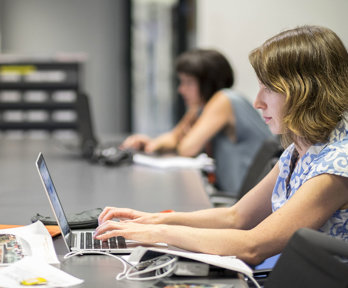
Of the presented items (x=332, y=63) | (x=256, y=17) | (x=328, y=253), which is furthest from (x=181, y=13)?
(x=328, y=253)

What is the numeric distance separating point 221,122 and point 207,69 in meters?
0.37

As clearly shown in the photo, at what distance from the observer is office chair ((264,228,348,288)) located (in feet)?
3.32

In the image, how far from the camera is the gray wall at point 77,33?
7625mm

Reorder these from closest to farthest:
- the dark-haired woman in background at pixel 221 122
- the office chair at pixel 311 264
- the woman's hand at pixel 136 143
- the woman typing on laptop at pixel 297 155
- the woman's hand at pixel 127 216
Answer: the office chair at pixel 311 264
the woman typing on laptop at pixel 297 155
the woman's hand at pixel 127 216
the dark-haired woman in background at pixel 221 122
the woman's hand at pixel 136 143

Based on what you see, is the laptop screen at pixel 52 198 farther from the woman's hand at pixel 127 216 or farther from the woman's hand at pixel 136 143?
the woman's hand at pixel 136 143

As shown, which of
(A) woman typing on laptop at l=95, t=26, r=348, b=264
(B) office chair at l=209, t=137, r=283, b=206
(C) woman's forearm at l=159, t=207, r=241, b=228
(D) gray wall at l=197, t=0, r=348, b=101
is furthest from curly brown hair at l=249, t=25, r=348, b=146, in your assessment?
(D) gray wall at l=197, t=0, r=348, b=101

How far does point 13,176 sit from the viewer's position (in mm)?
2938

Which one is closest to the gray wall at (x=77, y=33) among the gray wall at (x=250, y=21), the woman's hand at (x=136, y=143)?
the gray wall at (x=250, y=21)

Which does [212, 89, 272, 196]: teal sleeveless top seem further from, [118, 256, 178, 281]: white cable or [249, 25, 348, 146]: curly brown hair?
[118, 256, 178, 281]: white cable

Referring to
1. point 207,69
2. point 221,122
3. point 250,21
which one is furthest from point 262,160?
point 250,21

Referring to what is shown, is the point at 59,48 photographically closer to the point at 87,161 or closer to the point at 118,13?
the point at 118,13

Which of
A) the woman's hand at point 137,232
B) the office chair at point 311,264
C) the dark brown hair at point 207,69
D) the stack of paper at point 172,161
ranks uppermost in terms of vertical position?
the dark brown hair at point 207,69

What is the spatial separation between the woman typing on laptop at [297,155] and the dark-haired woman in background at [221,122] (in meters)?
1.77

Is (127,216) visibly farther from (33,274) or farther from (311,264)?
(311,264)
